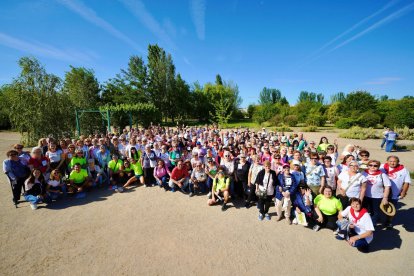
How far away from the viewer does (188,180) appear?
719cm

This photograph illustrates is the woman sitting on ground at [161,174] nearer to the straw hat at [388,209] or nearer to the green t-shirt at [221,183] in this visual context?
the green t-shirt at [221,183]

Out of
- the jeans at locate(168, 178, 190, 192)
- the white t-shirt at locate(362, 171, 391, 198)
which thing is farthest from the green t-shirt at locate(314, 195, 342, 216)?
the jeans at locate(168, 178, 190, 192)

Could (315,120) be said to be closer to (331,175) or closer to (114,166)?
(331,175)

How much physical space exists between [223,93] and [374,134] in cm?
3327

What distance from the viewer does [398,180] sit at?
4.49m

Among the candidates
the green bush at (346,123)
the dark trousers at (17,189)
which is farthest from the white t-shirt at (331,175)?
the green bush at (346,123)

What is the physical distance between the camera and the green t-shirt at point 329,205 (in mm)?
4543

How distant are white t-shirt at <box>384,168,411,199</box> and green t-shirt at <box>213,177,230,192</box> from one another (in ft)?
13.4

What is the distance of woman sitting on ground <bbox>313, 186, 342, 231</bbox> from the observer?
4.56 meters

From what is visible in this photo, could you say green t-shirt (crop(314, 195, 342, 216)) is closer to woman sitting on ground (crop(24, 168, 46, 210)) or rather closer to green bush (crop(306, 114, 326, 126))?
woman sitting on ground (crop(24, 168, 46, 210))

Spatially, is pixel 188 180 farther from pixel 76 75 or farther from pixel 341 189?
pixel 76 75

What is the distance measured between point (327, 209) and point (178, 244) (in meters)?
3.68

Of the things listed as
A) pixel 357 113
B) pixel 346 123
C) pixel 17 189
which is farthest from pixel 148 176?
pixel 357 113

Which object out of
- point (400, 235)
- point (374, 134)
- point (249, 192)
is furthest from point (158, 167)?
point (374, 134)
